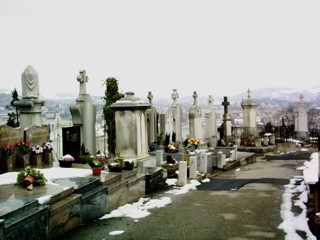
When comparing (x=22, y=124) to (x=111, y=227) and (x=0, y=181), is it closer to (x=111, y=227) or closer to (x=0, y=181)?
(x=0, y=181)

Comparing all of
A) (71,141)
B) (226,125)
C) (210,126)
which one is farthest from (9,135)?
(226,125)

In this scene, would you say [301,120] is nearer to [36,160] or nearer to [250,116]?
[250,116]

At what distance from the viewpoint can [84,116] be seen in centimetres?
1306

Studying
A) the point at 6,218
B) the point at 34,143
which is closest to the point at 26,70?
the point at 34,143

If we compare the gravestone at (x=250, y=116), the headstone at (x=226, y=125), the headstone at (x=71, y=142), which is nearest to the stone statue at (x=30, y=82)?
the headstone at (x=71, y=142)

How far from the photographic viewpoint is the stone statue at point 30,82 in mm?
12734

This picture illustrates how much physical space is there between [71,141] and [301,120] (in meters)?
18.8

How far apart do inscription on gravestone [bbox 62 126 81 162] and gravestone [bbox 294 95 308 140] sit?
59.3 ft

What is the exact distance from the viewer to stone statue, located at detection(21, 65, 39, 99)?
12.7 m

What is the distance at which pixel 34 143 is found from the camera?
10.8m

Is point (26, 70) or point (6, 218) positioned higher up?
point (26, 70)

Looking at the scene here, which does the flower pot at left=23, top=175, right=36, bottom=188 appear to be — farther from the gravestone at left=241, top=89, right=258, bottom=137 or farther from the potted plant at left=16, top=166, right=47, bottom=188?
the gravestone at left=241, top=89, right=258, bottom=137

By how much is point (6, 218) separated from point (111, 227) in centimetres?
227

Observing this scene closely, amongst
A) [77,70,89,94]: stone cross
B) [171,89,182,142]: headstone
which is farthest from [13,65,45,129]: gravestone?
[171,89,182,142]: headstone
